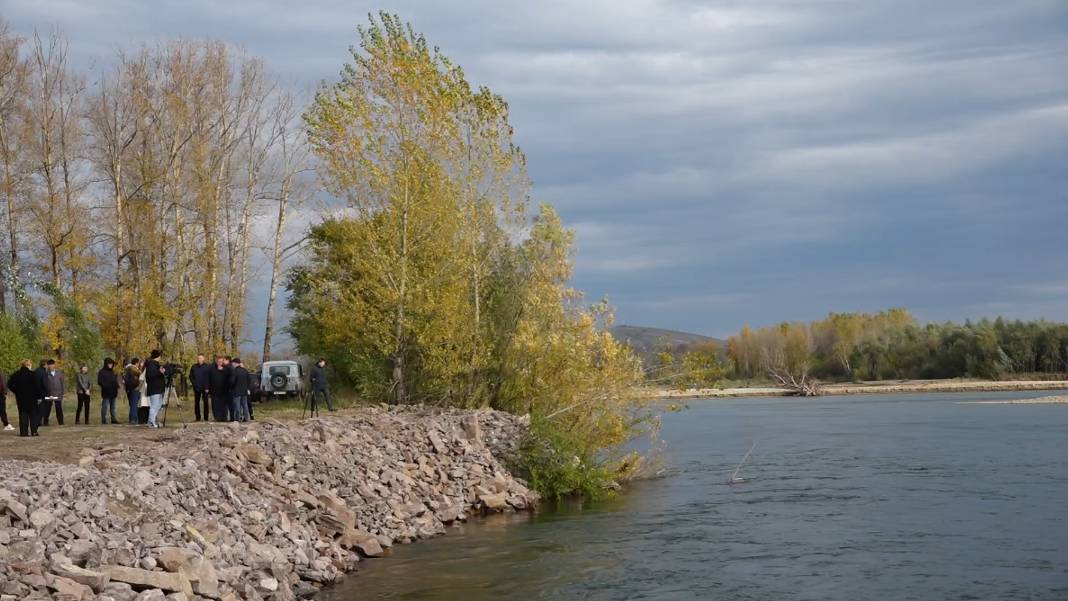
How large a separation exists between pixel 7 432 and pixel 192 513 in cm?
1017

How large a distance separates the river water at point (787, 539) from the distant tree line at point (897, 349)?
73.2 meters

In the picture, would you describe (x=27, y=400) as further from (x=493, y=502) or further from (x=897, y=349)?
(x=897, y=349)

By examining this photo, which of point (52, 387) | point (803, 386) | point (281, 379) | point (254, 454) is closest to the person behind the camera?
point (254, 454)

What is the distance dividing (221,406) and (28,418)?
4.60 metres

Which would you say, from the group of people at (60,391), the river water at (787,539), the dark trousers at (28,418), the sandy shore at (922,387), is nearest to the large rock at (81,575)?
the river water at (787,539)

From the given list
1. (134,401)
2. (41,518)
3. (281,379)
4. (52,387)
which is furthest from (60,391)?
(281,379)

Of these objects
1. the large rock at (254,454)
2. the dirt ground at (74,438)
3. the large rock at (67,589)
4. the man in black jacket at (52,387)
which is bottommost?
the large rock at (67,589)

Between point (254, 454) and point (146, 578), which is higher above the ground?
point (254, 454)

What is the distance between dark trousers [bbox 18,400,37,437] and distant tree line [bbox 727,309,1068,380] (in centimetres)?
8705

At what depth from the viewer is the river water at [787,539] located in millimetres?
16062

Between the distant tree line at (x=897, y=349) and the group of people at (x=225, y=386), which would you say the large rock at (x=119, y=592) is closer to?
the group of people at (x=225, y=386)

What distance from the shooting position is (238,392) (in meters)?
26.1

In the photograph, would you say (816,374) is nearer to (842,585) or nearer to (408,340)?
(408,340)

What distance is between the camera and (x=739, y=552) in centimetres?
1881
